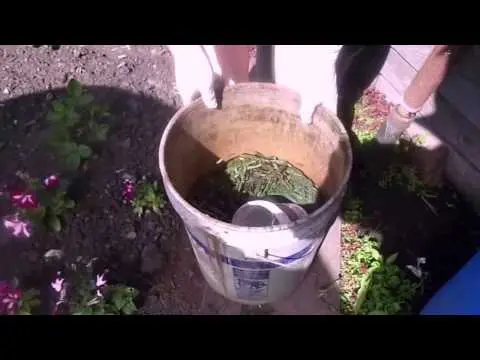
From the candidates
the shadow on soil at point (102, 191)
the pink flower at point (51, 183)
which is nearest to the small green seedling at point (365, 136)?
the shadow on soil at point (102, 191)

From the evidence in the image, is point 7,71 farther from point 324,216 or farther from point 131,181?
point 324,216

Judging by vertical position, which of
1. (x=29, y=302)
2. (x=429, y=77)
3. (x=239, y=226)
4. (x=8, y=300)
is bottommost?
(x=29, y=302)

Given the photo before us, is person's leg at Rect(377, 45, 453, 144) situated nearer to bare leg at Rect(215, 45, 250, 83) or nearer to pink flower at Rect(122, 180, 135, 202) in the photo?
bare leg at Rect(215, 45, 250, 83)

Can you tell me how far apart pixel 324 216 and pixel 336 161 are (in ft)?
0.87

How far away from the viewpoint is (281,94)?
5.07 ft

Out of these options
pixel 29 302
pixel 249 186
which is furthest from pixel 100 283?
pixel 249 186

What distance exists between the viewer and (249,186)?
1.86 m

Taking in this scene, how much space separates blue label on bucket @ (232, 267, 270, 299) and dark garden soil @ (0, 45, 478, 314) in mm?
234

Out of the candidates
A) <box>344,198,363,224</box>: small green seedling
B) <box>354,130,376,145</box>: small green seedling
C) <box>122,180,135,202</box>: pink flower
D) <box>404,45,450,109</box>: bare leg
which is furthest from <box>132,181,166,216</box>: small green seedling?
<box>404,45,450,109</box>: bare leg

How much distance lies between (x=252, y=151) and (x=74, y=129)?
2.55ft

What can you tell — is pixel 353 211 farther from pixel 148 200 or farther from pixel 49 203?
pixel 49 203

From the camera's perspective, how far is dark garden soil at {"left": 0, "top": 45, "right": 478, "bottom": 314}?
194cm

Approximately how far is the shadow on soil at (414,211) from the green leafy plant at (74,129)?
105cm
